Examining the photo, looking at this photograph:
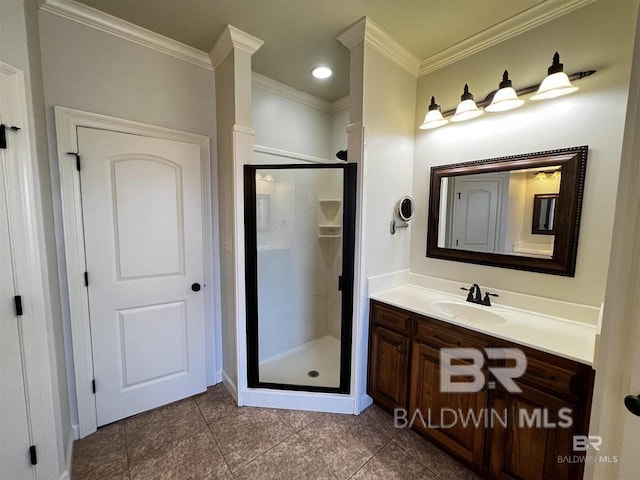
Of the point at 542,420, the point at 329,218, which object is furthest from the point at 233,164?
the point at 542,420

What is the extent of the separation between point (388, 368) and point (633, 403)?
1389 millimetres

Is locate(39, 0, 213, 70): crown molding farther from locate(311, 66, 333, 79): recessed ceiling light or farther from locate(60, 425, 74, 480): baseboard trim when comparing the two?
locate(60, 425, 74, 480): baseboard trim

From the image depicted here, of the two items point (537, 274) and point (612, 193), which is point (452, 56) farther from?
point (537, 274)

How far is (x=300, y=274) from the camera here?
108 inches

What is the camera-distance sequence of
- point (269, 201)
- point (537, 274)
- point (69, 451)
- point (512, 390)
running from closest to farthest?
1. point (512, 390)
2. point (69, 451)
3. point (537, 274)
4. point (269, 201)

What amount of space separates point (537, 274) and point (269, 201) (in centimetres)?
200

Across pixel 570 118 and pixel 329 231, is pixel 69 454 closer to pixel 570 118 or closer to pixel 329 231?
pixel 329 231

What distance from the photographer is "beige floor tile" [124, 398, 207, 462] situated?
175cm

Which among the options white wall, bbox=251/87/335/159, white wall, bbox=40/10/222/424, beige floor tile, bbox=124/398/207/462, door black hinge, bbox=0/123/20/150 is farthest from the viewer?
white wall, bbox=251/87/335/159

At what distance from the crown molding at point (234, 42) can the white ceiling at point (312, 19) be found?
32 mm

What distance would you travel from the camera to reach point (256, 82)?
2.44 meters

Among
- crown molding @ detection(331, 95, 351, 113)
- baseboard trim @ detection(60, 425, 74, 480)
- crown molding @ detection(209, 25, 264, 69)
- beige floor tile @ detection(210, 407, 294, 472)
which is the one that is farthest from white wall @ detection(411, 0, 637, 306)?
baseboard trim @ detection(60, 425, 74, 480)

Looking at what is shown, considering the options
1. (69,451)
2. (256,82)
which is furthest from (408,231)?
(69,451)

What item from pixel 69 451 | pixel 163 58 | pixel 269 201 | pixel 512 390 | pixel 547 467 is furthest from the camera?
pixel 269 201
